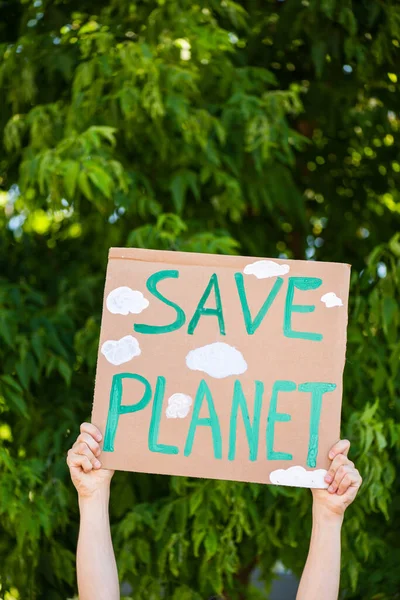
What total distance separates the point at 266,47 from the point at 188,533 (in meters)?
1.69

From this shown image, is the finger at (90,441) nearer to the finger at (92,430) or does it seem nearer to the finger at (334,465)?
the finger at (92,430)

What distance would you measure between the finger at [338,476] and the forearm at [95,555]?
0.44m

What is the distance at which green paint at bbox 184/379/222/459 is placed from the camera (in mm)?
1696

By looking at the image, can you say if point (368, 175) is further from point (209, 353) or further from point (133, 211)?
point (209, 353)

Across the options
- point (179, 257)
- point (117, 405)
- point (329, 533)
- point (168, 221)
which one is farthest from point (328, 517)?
point (168, 221)

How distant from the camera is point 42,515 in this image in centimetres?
238

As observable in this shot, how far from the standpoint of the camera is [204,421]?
1.71 meters

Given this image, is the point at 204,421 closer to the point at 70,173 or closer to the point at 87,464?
the point at 87,464

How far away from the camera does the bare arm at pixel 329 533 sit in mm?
1616

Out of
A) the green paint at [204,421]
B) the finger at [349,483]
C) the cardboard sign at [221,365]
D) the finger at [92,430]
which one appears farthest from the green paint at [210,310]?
the finger at [349,483]

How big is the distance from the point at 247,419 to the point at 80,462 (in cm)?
34

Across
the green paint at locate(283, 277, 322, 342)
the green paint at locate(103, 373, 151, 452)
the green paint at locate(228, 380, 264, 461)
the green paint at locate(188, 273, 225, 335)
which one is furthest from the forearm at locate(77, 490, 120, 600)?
the green paint at locate(283, 277, 322, 342)

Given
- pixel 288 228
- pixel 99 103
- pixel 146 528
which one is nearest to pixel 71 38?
pixel 99 103

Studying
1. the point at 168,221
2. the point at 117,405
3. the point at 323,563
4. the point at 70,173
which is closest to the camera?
the point at 323,563
